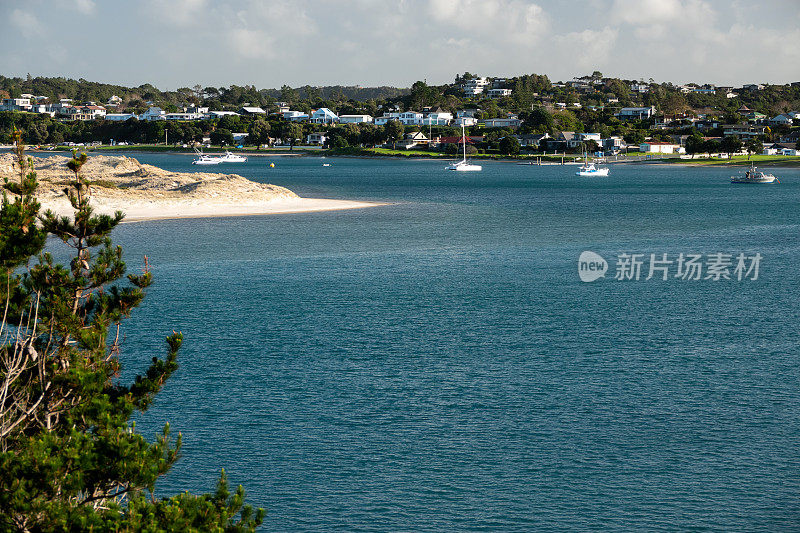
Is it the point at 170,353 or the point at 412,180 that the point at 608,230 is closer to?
the point at 170,353

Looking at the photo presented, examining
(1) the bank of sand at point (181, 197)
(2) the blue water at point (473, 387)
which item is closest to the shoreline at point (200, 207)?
(1) the bank of sand at point (181, 197)

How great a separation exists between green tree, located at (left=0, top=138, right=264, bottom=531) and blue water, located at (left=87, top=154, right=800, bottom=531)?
23.3 ft

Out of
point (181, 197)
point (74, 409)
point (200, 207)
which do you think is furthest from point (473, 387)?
point (181, 197)

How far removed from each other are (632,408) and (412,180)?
129 meters

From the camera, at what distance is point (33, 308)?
54.3 ft

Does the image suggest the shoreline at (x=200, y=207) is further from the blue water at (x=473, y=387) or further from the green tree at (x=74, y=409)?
the green tree at (x=74, y=409)

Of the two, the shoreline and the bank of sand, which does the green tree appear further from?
the bank of sand

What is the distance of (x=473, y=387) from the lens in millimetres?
29828

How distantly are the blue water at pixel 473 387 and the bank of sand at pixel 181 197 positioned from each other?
74.8 ft

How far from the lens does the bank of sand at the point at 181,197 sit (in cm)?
8619

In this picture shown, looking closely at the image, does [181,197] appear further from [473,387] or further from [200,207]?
[473,387]

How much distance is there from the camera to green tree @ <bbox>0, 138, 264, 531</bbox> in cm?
1156

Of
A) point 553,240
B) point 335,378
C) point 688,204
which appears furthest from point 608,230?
point 335,378

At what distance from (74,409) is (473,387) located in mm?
17584
